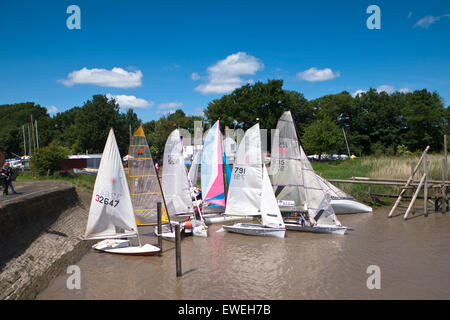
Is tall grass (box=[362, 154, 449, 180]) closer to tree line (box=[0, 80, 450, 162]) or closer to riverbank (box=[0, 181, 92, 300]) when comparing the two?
tree line (box=[0, 80, 450, 162])

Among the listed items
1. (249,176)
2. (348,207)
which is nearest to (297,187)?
(249,176)

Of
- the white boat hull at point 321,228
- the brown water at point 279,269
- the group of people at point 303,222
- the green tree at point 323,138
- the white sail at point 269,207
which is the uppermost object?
the green tree at point 323,138

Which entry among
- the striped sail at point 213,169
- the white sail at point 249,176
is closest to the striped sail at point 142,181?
the white sail at point 249,176

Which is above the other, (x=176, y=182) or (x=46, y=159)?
(x=46, y=159)

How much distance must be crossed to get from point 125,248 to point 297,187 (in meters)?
7.71

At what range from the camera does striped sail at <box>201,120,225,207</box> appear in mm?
16016

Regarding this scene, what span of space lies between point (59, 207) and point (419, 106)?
42.4m

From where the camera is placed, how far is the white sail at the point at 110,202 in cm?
1102

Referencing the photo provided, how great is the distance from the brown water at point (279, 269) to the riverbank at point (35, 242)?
493mm

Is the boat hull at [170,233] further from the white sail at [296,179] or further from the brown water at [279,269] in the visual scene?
the white sail at [296,179]

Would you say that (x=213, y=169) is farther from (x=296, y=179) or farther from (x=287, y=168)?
(x=296, y=179)

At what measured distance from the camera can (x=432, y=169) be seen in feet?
69.4

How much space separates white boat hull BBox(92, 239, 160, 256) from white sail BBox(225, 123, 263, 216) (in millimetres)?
4660

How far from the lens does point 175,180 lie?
566 inches
